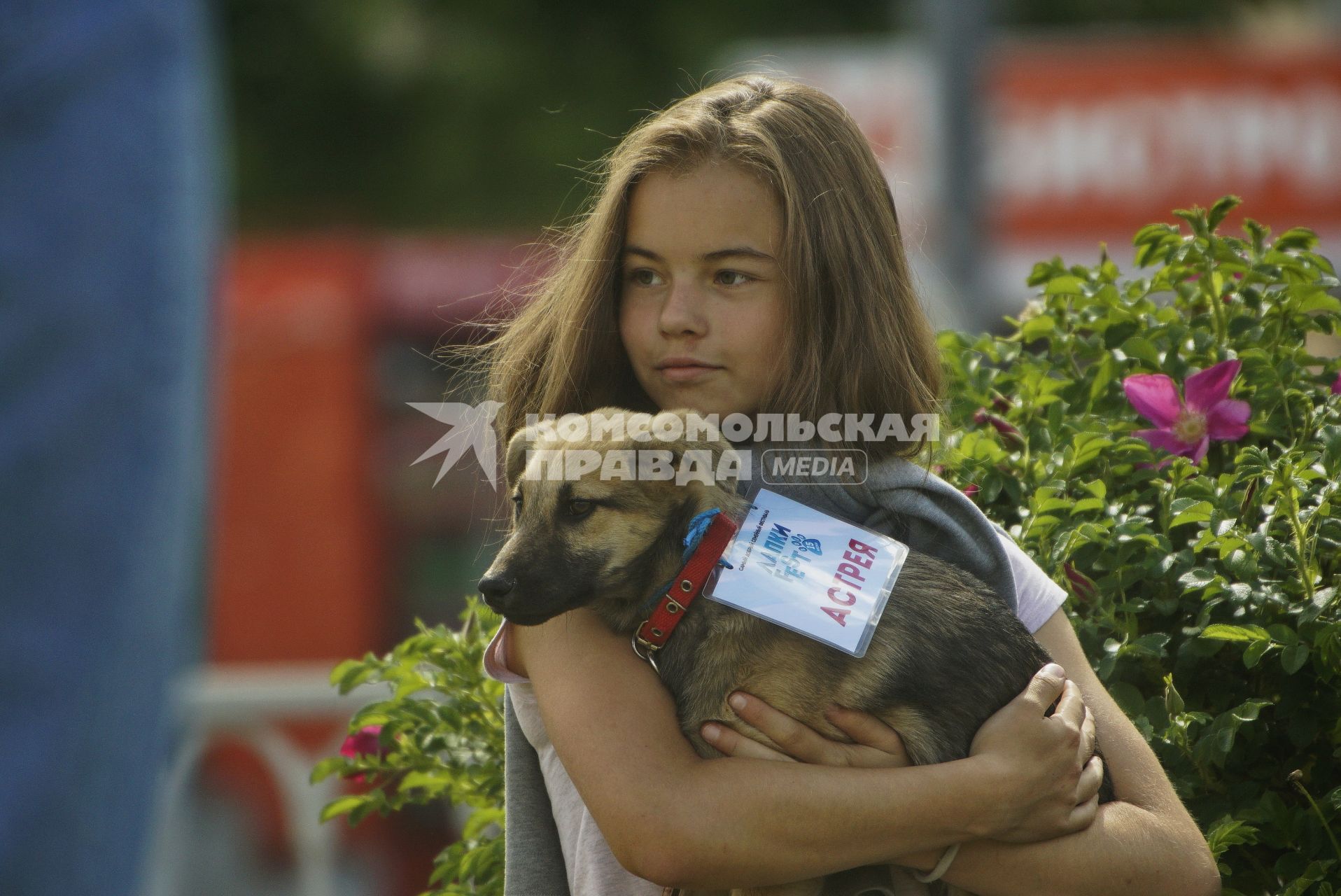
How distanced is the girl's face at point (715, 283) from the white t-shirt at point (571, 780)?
1.71 ft

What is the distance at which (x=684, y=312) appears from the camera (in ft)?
7.34

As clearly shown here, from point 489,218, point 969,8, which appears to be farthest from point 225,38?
point 969,8

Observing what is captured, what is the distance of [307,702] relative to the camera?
4637 millimetres

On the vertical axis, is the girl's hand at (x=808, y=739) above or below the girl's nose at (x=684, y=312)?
below

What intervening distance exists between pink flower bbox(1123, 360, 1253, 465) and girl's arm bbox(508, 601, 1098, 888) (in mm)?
660

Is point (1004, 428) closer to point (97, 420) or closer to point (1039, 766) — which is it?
point (1039, 766)

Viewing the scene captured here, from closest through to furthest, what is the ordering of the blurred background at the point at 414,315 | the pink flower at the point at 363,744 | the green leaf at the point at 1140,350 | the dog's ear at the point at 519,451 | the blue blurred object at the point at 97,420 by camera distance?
the blue blurred object at the point at 97,420 < the dog's ear at the point at 519,451 < the green leaf at the point at 1140,350 < the pink flower at the point at 363,744 < the blurred background at the point at 414,315

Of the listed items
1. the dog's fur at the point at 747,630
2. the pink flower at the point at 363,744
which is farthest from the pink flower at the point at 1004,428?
the pink flower at the point at 363,744

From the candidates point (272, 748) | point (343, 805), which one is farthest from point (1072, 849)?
point (272, 748)

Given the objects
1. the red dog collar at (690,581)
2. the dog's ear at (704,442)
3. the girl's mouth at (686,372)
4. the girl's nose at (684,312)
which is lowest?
the red dog collar at (690,581)

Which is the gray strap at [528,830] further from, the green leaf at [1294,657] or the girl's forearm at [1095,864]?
the green leaf at [1294,657]

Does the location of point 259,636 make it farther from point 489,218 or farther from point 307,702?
point 489,218

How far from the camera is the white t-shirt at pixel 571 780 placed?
2.11 m

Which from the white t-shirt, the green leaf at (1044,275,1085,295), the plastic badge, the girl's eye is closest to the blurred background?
the green leaf at (1044,275,1085,295)
